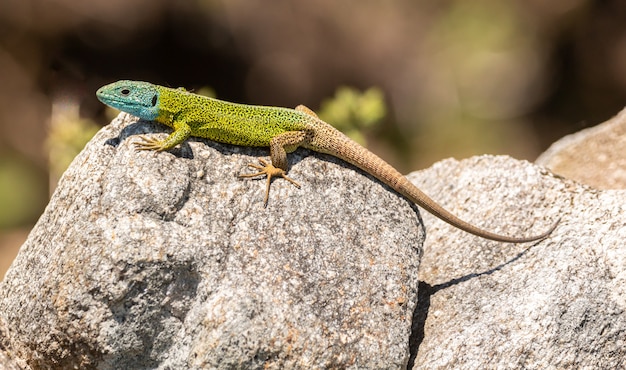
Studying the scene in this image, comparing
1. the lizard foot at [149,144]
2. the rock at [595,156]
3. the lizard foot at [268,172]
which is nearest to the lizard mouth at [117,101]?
the lizard foot at [149,144]

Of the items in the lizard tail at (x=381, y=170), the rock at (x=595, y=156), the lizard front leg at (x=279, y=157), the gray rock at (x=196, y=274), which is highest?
the rock at (x=595, y=156)

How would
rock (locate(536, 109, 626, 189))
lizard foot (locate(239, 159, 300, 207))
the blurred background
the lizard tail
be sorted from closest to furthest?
lizard foot (locate(239, 159, 300, 207)) → the lizard tail → rock (locate(536, 109, 626, 189)) → the blurred background

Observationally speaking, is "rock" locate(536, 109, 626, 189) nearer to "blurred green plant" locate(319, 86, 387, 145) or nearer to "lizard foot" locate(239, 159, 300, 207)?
"blurred green plant" locate(319, 86, 387, 145)

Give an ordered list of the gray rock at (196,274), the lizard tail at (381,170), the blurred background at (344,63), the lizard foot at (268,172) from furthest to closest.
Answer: the blurred background at (344,63) → the lizard tail at (381,170) → the lizard foot at (268,172) → the gray rock at (196,274)

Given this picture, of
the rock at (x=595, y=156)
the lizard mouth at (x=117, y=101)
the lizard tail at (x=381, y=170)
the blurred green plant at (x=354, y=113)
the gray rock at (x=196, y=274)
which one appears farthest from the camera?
the rock at (x=595, y=156)

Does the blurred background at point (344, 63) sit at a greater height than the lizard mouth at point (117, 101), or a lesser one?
greater

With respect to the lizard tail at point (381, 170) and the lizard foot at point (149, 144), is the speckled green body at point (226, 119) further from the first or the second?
the lizard foot at point (149, 144)

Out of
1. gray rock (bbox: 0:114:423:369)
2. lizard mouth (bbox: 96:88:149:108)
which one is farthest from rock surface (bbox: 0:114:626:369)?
lizard mouth (bbox: 96:88:149:108)
